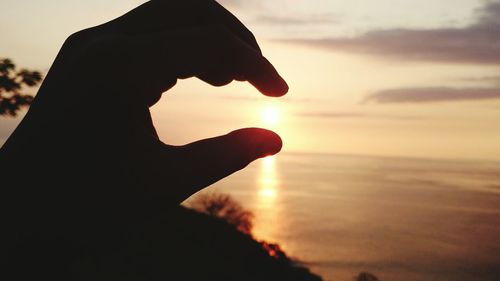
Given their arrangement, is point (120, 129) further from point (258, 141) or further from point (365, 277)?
point (365, 277)

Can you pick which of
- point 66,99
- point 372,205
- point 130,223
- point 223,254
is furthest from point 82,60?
point 372,205

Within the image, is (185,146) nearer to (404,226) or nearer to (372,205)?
(404,226)

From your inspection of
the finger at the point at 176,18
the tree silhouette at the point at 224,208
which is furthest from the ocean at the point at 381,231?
the finger at the point at 176,18

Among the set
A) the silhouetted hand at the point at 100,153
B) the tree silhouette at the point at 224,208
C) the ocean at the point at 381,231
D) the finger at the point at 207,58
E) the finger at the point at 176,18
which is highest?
the ocean at the point at 381,231

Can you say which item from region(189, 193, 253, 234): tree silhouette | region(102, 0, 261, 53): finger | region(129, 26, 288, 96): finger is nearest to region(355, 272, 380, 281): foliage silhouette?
region(129, 26, 288, 96): finger

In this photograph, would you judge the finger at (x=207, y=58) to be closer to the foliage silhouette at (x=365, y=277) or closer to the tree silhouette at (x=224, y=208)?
the foliage silhouette at (x=365, y=277)

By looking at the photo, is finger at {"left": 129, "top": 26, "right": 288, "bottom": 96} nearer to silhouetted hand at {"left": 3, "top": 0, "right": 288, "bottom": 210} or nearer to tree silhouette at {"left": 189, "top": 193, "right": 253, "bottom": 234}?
silhouetted hand at {"left": 3, "top": 0, "right": 288, "bottom": 210}

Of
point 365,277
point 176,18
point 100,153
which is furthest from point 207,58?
point 365,277
